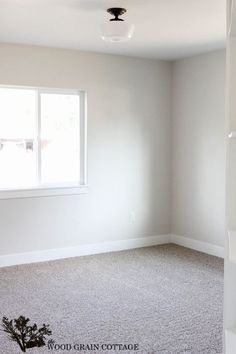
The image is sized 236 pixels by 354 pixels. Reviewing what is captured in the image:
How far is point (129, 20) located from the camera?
3.93 metres

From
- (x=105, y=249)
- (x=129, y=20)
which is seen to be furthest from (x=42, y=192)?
(x=129, y=20)

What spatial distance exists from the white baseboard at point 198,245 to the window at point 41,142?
1535mm

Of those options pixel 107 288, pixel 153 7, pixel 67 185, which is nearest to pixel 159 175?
pixel 67 185

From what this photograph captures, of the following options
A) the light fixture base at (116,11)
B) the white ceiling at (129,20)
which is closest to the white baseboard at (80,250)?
the white ceiling at (129,20)

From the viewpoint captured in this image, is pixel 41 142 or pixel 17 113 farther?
pixel 41 142

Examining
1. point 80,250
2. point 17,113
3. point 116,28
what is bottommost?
point 80,250

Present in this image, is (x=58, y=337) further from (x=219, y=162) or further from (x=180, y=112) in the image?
(x=180, y=112)

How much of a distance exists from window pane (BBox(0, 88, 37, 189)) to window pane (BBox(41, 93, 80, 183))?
13cm

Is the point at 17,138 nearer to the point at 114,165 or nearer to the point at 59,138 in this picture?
the point at 59,138

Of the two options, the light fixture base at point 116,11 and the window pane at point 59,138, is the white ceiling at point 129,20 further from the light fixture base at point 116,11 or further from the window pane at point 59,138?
the window pane at point 59,138

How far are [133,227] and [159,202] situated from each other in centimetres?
52

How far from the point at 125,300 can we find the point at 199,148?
2.44m

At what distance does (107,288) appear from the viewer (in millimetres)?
4297

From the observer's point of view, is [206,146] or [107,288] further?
[206,146]
